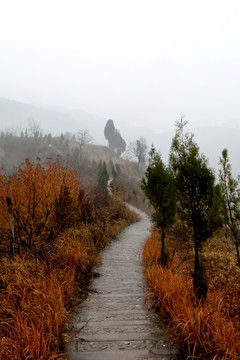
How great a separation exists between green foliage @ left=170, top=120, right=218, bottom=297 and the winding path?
142 cm

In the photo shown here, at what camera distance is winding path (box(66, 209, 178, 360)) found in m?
2.87

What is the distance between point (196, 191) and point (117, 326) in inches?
110

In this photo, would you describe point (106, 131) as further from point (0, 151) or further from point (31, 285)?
point (31, 285)

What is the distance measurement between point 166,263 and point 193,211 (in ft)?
8.40

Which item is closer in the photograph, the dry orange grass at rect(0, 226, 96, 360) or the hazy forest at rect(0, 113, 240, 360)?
the dry orange grass at rect(0, 226, 96, 360)

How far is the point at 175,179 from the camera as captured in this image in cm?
478

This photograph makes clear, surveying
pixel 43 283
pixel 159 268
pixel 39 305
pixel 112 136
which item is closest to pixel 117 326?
pixel 39 305

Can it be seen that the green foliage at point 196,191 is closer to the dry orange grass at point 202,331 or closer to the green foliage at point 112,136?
the dry orange grass at point 202,331

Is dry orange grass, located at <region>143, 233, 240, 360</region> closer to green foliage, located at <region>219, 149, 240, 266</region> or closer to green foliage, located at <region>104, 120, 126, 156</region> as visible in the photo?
green foliage, located at <region>219, 149, 240, 266</region>

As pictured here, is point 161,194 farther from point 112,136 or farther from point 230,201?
point 112,136

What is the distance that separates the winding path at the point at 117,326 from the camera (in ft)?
9.41

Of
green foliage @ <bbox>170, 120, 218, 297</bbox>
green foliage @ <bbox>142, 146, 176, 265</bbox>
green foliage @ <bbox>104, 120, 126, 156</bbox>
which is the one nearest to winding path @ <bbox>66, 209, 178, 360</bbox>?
green foliage @ <bbox>170, 120, 218, 297</bbox>

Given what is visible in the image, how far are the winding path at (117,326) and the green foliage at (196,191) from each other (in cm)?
142

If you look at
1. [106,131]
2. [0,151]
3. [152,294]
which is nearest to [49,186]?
[152,294]
